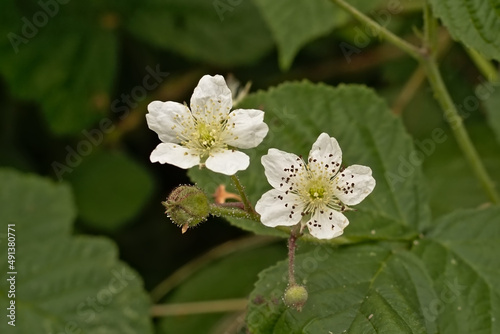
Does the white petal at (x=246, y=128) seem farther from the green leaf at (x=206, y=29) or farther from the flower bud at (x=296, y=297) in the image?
the green leaf at (x=206, y=29)

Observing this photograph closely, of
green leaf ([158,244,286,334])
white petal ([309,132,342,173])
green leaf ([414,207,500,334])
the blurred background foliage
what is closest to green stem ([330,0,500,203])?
green leaf ([414,207,500,334])

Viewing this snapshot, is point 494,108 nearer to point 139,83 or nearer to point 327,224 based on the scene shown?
point 327,224

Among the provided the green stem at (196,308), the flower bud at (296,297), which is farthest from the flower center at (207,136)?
the green stem at (196,308)

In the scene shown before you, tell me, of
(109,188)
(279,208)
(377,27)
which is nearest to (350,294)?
(279,208)

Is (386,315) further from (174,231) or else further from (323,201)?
(174,231)

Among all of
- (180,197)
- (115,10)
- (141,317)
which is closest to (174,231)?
(141,317)
